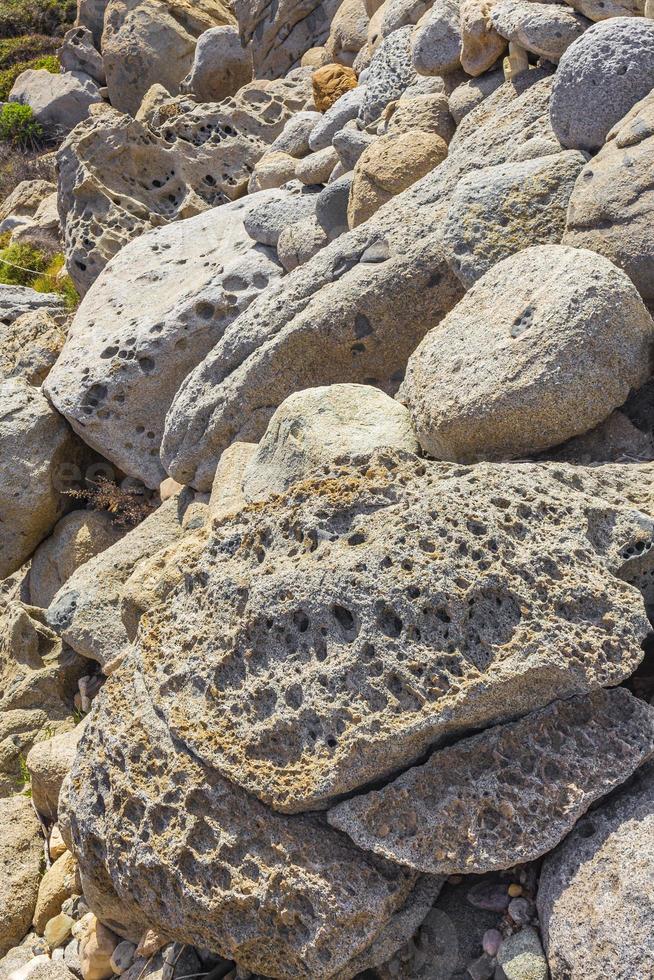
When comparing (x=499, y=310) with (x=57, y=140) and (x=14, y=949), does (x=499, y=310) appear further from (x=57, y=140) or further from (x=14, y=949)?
(x=57, y=140)

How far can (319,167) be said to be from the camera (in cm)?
657

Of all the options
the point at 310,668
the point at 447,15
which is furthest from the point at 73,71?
the point at 310,668

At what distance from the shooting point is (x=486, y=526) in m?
2.72

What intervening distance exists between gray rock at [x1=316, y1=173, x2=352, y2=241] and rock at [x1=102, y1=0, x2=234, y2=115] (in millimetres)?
8133

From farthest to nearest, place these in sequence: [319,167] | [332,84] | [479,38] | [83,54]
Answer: [83,54] < [332,84] < [319,167] < [479,38]

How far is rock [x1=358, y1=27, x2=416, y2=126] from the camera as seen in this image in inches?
258

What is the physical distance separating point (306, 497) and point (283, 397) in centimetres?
180

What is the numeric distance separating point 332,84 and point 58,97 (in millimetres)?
9401

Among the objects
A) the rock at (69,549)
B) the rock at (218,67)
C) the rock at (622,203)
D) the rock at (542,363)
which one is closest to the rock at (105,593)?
the rock at (69,549)

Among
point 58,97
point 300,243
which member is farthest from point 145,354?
point 58,97

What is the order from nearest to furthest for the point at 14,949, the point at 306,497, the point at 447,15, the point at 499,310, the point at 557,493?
1. the point at 557,493
2. the point at 306,497
3. the point at 499,310
4. the point at 14,949
5. the point at 447,15

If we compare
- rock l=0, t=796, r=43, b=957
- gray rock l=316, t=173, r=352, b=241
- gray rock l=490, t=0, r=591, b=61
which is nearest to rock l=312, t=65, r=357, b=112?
gray rock l=316, t=173, r=352, b=241

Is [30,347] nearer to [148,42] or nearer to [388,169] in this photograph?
[388,169]

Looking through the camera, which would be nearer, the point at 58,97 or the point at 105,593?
the point at 105,593
